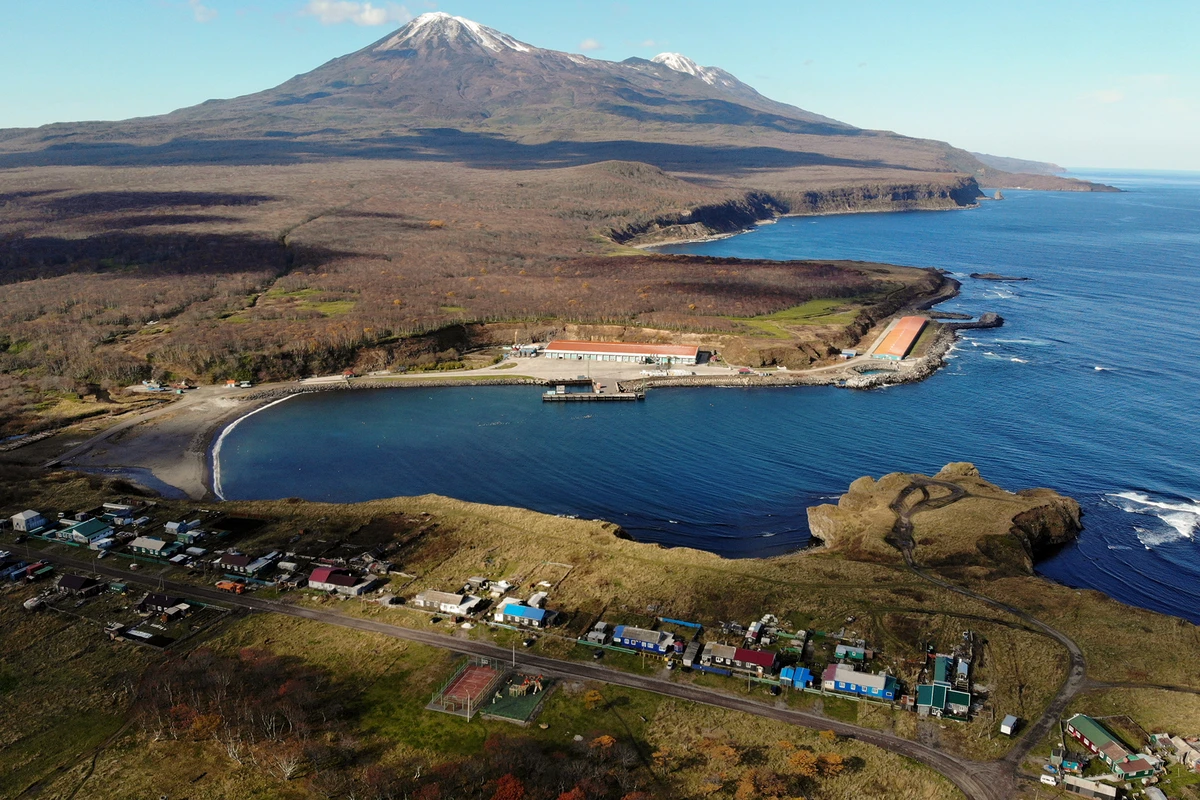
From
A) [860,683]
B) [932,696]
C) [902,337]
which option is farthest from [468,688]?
[902,337]

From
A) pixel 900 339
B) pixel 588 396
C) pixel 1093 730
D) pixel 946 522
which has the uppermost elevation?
pixel 900 339

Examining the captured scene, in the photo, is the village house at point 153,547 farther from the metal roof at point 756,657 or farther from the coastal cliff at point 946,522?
the coastal cliff at point 946,522

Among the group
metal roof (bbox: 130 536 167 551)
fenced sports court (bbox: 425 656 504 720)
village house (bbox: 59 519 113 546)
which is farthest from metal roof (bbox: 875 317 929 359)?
village house (bbox: 59 519 113 546)

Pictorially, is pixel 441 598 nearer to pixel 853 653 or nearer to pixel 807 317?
pixel 853 653

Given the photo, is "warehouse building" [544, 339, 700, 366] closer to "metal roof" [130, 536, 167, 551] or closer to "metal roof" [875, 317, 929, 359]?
"metal roof" [875, 317, 929, 359]

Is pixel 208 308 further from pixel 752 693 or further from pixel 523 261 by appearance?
pixel 752 693

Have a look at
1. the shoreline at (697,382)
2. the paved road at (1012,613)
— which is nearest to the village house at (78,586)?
the shoreline at (697,382)
